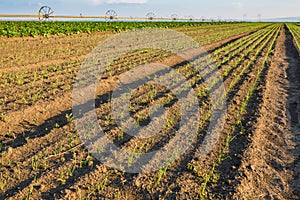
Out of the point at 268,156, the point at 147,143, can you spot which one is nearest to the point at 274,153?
the point at 268,156

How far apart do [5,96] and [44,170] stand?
122 inches

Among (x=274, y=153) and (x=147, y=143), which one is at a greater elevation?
(x=147, y=143)

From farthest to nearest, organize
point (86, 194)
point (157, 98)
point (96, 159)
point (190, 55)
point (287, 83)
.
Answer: point (190, 55) < point (287, 83) < point (157, 98) < point (96, 159) < point (86, 194)

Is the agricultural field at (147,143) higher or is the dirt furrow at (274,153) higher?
the agricultural field at (147,143)

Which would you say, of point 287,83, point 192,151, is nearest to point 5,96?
point 192,151

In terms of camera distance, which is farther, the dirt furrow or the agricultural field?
the dirt furrow

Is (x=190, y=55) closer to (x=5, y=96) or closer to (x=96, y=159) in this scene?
(x=5, y=96)

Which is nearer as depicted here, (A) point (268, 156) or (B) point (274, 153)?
(A) point (268, 156)

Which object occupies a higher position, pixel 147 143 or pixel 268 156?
pixel 147 143

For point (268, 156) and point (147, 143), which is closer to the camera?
point (268, 156)

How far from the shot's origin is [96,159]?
4.05 metres

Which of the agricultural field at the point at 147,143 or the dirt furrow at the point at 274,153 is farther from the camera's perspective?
the dirt furrow at the point at 274,153

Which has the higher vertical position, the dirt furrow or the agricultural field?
the agricultural field

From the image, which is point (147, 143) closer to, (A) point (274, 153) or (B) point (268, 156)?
(B) point (268, 156)
